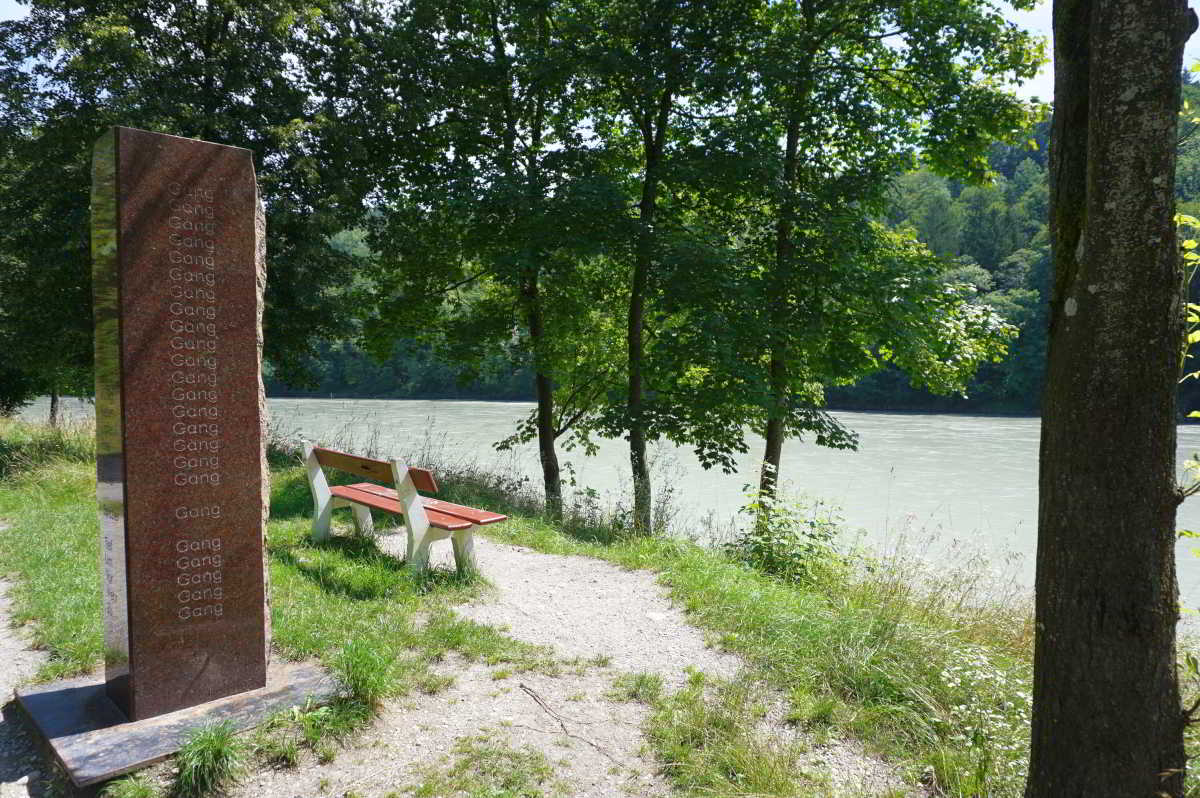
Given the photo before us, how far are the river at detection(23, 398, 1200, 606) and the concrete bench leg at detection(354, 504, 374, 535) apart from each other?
147 inches

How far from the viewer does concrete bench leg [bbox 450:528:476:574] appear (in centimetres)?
595

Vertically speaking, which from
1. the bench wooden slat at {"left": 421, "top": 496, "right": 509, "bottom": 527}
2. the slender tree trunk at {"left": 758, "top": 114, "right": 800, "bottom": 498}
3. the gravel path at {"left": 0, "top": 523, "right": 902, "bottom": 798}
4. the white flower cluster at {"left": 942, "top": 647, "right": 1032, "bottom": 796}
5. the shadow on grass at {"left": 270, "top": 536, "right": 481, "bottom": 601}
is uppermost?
the slender tree trunk at {"left": 758, "top": 114, "right": 800, "bottom": 498}

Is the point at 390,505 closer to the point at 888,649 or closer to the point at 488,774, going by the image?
the point at 488,774

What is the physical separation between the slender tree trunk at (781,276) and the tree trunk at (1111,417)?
22.2 feet

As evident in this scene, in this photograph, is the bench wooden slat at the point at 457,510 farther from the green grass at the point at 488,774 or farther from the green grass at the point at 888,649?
the green grass at the point at 488,774

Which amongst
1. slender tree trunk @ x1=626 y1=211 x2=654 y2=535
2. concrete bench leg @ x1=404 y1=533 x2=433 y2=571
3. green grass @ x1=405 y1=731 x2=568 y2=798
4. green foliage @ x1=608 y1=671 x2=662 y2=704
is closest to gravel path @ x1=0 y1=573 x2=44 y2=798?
green grass @ x1=405 y1=731 x2=568 y2=798

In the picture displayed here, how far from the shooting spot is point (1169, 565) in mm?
2244

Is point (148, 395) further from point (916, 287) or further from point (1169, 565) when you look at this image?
point (916, 287)

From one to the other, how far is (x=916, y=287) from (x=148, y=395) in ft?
27.3

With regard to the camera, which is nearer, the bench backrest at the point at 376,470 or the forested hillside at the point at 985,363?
the bench backrest at the point at 376,470

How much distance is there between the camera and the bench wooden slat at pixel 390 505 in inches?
228

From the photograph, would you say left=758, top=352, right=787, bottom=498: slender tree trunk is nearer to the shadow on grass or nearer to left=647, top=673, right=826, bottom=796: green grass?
the shadow on grass

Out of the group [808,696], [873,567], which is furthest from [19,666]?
[873,567]

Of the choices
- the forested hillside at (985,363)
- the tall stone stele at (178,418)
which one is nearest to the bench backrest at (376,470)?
the tall stone stele at (178,418)
